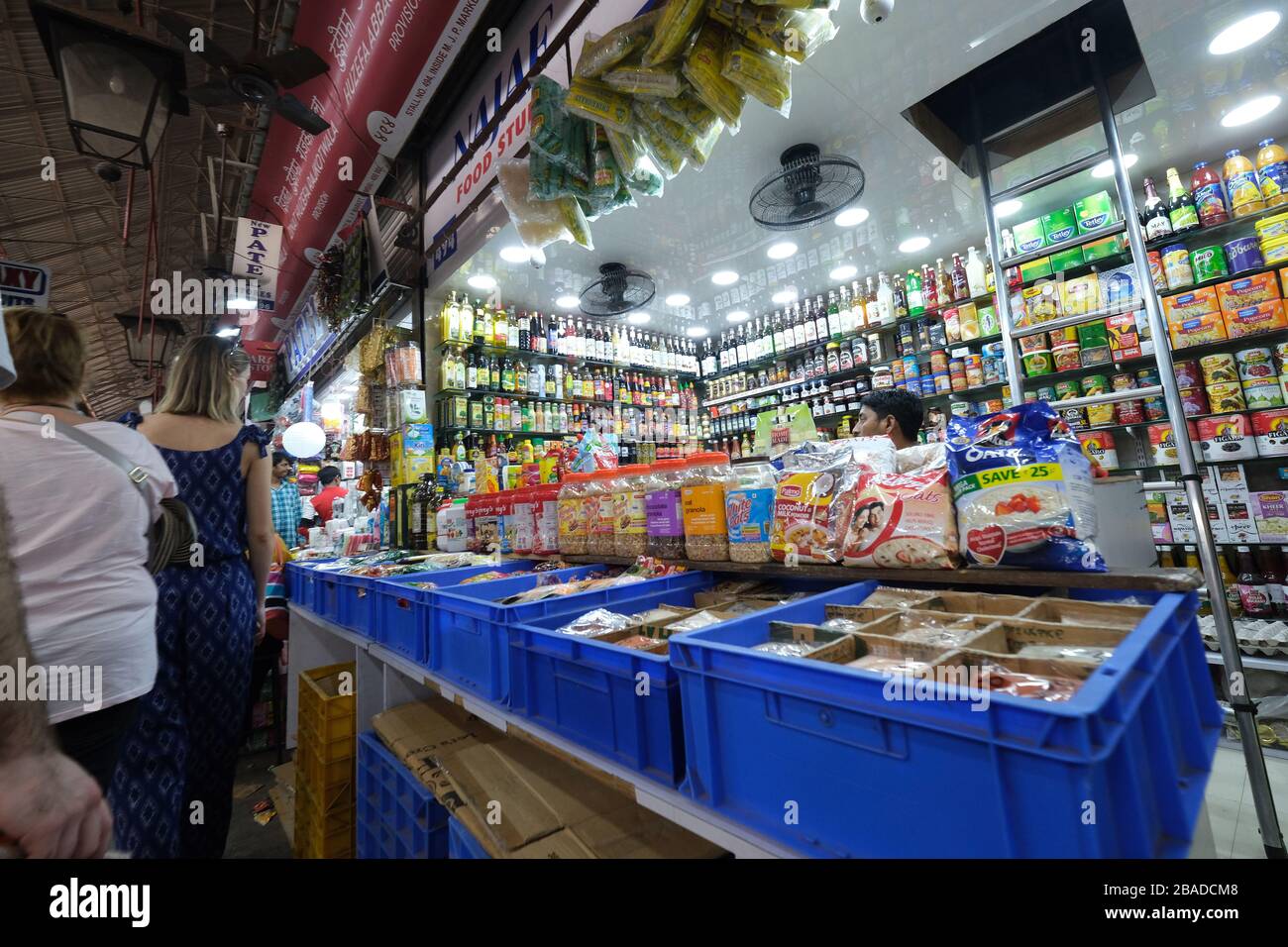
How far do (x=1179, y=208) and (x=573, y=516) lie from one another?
4889mm

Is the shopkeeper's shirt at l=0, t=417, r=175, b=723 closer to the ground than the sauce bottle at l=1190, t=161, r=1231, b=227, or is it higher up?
closer to the ground

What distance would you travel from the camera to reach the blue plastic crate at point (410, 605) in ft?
6.06

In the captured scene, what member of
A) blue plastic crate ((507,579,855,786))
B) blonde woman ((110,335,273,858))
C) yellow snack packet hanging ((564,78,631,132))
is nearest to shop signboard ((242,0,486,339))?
yellow snack packet hanging ((564,78,631,132))

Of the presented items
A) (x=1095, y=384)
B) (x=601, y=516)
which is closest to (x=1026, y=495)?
(x=601, y=516)

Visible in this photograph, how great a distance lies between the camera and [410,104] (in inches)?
127

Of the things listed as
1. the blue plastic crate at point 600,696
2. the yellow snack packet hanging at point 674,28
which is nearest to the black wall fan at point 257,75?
the yellow snack packet hanging at point 674,28

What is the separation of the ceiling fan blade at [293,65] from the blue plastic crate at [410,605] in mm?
2879

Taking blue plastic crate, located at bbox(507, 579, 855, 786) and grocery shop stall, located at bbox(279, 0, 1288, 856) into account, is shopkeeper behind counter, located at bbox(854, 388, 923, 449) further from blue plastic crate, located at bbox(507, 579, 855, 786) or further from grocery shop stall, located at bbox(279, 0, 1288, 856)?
blue plastic crate, located at bbox(507, 579, 855, 786)

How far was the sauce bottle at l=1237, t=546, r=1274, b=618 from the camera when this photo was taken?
11.4 feet

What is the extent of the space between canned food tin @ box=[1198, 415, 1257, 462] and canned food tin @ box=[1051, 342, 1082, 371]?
85cm

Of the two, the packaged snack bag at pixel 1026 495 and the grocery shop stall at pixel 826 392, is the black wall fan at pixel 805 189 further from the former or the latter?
the packaged snack bag at pixel 1026 495
